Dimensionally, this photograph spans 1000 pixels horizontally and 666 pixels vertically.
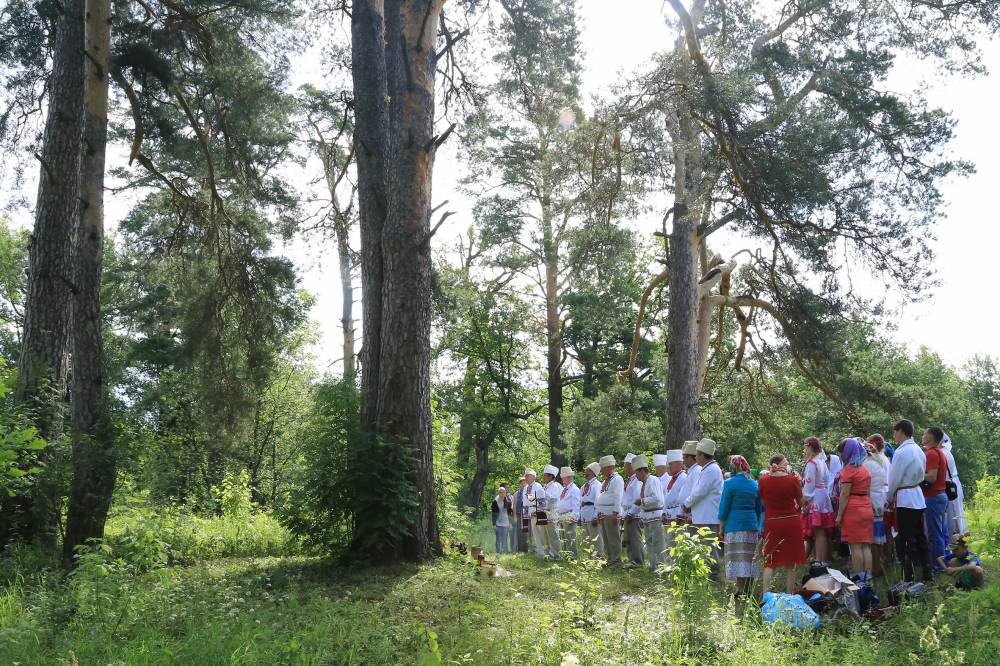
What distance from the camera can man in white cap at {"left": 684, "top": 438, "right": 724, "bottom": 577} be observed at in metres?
9.69

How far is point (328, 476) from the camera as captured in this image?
9250 millimetres

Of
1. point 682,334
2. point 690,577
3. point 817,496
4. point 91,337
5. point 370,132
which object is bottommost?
point 690,577

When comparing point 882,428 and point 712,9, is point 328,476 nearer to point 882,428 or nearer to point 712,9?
point 712,9

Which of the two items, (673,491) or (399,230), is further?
(673,491)

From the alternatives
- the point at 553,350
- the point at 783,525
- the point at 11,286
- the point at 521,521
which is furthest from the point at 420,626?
the point at 11,286

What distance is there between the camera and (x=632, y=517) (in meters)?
12.4

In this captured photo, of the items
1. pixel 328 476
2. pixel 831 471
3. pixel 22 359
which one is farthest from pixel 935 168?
pixel 22 359

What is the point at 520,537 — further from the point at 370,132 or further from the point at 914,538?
the point at 914,538

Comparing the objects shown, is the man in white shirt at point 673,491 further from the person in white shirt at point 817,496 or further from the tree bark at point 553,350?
the tree bark at point 553,350

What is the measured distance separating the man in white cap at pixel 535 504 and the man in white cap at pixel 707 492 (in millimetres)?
6189

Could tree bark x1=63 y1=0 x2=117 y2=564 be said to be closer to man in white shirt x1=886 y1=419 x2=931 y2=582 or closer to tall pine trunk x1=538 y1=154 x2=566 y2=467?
man in white shirt x1=886 y1=419 x2=931 y2=582

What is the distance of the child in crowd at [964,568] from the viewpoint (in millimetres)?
7414

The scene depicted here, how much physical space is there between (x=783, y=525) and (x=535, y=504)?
824 cm

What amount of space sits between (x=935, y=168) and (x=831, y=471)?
5057 mm
